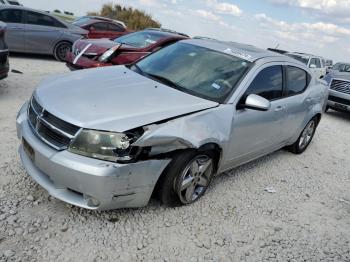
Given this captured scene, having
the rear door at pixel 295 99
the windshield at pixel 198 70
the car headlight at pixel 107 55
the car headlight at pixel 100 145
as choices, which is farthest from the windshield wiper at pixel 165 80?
the car headlight at pixel 107 55

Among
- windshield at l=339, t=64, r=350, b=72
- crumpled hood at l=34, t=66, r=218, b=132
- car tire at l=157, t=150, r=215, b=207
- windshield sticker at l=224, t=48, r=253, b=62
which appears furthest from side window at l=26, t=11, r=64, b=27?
windshield at l=339, t=64, r=350, b=72

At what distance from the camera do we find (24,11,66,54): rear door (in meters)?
10.3

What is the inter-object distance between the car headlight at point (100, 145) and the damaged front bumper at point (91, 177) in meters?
0.05

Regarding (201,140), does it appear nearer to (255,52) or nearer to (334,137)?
(255,52)

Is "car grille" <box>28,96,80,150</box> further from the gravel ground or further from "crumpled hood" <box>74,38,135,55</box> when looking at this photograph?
"crumpled hood" <box>74,38,135,55</box>

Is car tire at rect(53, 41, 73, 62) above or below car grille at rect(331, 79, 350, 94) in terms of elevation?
below

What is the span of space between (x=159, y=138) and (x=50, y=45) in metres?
8.88

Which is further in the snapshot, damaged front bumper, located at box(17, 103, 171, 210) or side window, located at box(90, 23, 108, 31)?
side window, located at box(90, 23, 108, 31)

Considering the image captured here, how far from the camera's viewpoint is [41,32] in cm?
1044

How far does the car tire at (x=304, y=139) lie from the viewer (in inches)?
233

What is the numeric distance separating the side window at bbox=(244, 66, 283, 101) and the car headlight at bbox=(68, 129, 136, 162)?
5.39 ft

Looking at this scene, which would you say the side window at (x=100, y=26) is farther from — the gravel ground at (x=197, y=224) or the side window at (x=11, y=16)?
the gravel ground at (x=197, y=224)

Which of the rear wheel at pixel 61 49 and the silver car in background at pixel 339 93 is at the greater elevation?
the silver car in background at pixel 339 93

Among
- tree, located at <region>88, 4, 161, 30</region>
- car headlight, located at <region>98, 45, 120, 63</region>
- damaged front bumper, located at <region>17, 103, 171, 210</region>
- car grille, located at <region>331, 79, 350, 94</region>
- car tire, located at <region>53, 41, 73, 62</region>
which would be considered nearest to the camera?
damaged front bumper, located at <region>17, 103, 171, 210</region>
